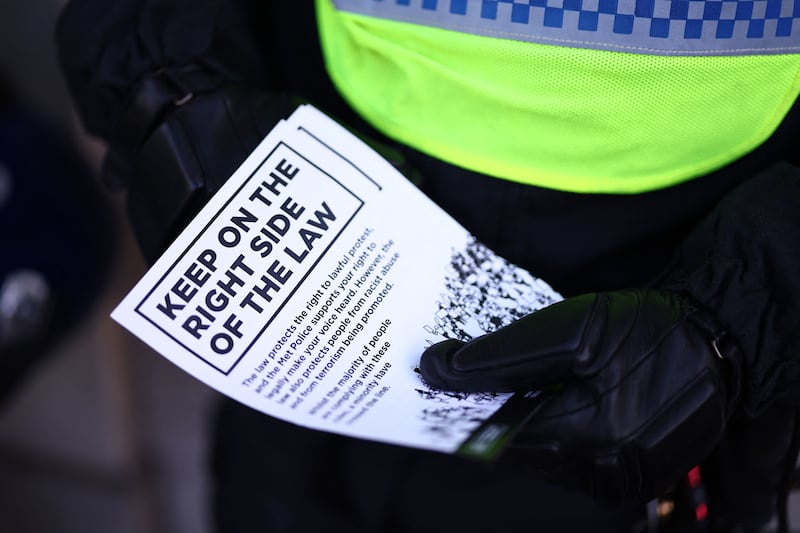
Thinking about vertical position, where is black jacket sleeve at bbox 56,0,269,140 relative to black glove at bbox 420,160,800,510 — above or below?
above

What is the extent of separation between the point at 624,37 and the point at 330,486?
0.57 metres

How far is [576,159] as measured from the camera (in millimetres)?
501

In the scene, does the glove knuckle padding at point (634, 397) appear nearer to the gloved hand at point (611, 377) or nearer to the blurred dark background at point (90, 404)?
the gloved hand at point (611, 377)

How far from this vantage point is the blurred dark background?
3.70ft

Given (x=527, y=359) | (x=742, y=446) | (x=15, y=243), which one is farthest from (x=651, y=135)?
(x=15, y=243)

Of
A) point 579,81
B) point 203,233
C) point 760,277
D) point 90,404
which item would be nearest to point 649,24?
point 579,81

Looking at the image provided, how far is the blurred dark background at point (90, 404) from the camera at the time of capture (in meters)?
1.13

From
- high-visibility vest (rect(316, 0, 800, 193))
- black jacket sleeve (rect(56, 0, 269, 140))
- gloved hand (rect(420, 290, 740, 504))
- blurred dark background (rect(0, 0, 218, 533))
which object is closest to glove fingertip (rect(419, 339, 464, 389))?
gloved hand (rect(420, 290, 740, 504))

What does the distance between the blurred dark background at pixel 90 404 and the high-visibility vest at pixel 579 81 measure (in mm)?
755

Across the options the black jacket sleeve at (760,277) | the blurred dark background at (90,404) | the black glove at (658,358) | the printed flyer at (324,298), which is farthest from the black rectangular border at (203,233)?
the blurred dark background at (90,404)

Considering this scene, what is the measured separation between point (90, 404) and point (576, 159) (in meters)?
1.03

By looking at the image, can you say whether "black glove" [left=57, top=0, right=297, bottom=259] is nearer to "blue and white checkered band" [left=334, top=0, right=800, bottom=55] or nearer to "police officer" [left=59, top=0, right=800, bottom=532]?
"police officer" [left=59, top=0, right=800, bottom=532]

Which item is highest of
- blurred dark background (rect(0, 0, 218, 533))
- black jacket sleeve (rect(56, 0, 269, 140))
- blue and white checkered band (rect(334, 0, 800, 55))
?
blue and white checkered band (rect(334, 0, 800, 55))

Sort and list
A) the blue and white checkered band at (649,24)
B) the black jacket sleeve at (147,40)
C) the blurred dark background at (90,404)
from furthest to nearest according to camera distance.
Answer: the blurred dark background at (90,404) → the black jacket sleeve at (147,40) → the blue and white checkered band at (649,24)
